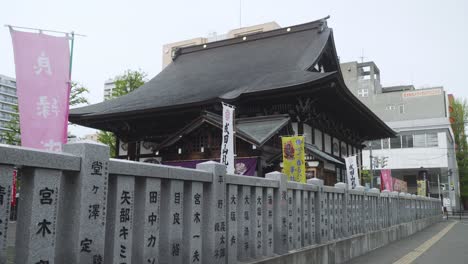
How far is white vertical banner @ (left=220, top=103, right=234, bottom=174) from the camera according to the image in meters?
11.5

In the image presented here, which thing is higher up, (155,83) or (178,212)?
(155,83)

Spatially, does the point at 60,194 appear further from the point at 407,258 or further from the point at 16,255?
the point at 407,258

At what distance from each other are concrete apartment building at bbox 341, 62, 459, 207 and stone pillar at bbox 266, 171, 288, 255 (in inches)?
1555

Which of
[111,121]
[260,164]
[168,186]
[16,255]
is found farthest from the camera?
[111,121]

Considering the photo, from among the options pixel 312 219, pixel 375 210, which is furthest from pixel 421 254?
pixel 312 219

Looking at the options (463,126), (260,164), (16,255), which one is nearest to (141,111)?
(260,164)

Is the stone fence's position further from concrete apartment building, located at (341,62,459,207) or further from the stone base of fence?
concrete apartment building, located at (341,62,459,207)

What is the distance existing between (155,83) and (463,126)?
46639mm

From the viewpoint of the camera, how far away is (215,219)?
200 inches

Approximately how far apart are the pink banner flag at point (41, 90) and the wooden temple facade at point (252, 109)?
6.84 meters

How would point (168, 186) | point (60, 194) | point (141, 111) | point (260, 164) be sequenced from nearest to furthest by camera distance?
point (60, 194) < point (168, 186) < point (260, 164) < point (141, 111)

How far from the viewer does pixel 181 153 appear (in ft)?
52.6

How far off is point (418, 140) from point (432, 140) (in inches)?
59.6

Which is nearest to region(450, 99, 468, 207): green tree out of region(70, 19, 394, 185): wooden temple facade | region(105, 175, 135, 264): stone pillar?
region(70, 19, 394, 185): wooden temple facade
